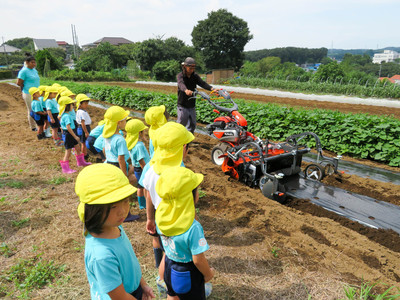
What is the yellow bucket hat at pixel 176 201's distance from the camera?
1.83 m

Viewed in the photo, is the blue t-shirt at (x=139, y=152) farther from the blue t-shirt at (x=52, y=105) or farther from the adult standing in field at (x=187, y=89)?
the blue t-shirt at (x=52, y=105)

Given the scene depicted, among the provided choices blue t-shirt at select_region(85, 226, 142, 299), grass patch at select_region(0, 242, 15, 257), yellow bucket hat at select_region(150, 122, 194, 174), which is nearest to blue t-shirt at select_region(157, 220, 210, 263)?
blue t-shirt at select_region(85, 226, 142, 299)

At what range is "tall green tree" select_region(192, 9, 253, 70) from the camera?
45.4 m

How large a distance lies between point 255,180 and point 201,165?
5.70ft

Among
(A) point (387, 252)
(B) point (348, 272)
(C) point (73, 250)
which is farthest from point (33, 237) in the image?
(A) point (387, 252)

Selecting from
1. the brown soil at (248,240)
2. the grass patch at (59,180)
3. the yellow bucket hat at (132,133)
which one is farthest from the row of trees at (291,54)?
the yellow bucket hat at (132,133)

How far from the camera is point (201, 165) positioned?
6.77 m

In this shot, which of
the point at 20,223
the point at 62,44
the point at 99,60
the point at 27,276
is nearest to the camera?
the point at 27,276

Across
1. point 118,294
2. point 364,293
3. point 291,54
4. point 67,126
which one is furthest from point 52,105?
point 291,54

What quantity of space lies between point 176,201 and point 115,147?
2.48 m

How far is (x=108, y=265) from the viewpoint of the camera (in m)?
1.62

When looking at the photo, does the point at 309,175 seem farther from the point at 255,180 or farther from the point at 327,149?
the point at 327,149

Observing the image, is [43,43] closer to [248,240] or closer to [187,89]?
[187,89]

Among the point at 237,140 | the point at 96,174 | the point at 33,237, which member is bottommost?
the point at 33,237
